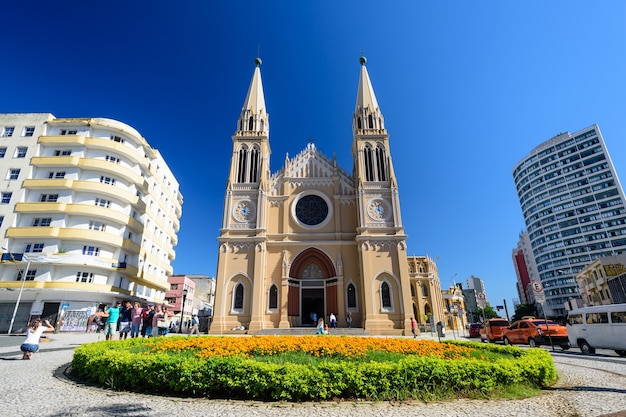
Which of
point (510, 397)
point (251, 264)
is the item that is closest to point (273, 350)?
point (510, 397)

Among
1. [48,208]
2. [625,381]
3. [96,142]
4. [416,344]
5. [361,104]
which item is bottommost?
[625,381]

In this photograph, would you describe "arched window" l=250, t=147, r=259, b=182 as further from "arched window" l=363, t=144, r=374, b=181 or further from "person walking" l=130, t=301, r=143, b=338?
"person walking" l=130, t=301, r=143, b=338

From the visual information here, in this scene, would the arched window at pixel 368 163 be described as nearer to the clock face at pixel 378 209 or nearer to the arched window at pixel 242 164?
the clock face at pixel 378 209

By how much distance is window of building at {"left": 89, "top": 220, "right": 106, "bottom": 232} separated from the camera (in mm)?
28389

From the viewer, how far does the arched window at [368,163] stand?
32281mm

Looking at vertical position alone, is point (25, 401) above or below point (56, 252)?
below

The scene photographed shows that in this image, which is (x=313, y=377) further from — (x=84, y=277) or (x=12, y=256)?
(x=12, y=256)

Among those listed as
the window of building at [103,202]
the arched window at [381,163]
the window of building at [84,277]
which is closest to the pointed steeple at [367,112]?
the arched window at [381,163]

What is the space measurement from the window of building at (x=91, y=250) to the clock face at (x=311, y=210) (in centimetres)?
1911

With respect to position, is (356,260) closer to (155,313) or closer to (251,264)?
(251,264)

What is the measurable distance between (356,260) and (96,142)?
28.5 meters

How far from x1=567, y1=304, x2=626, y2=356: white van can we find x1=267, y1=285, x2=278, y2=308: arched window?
69.8 ft

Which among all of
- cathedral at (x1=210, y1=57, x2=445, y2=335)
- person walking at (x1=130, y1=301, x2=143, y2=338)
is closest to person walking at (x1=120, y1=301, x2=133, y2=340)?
person walking at (x1=130, y1=301, x2=143, y2=338)

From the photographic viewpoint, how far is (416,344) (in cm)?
999
